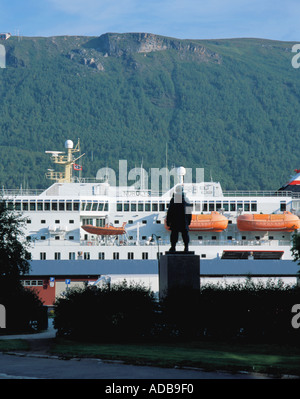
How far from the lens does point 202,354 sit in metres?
20.3

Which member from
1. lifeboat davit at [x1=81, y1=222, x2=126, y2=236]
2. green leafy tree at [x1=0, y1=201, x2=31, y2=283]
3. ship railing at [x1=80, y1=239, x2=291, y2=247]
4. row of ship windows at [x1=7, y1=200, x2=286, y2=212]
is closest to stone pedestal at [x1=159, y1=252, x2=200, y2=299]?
green leafy tree at [x1=0, y1=201, x2=31, y2=283]

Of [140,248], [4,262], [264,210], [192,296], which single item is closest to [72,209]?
[140,248]

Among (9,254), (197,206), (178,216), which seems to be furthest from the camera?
(197,206)

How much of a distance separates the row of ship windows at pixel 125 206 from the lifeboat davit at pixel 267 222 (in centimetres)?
276

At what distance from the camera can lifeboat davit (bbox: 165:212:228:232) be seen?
57.1 metres

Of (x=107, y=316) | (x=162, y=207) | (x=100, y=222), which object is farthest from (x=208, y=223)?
(x=107, y=316)

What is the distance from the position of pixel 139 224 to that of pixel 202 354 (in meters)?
39.3

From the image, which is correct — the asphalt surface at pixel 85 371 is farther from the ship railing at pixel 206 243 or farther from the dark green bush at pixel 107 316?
the ship railing at pixel 206 243

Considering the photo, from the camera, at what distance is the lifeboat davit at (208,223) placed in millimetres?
57062

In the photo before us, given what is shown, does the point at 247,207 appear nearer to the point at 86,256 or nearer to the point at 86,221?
the point at 86,221

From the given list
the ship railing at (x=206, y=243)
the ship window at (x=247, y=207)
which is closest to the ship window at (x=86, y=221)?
the ship railing at (x=206, y=243)
